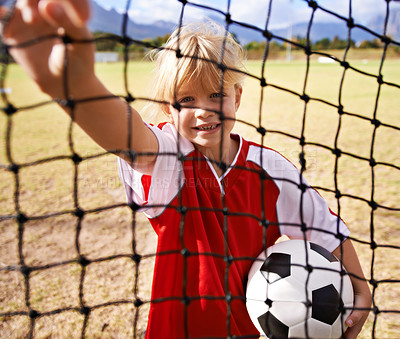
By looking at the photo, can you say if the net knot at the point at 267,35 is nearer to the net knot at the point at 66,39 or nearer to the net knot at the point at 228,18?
the net knot at the point at 228,18

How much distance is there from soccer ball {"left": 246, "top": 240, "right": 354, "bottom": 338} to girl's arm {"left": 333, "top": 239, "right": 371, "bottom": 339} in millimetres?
45

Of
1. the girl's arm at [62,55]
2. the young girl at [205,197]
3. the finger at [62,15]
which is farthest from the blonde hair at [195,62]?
the finger at [62,15]

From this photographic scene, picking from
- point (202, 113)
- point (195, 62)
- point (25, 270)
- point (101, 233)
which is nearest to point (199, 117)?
point (202, 113)

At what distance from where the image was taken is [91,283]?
147 centimetres

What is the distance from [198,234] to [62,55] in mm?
549

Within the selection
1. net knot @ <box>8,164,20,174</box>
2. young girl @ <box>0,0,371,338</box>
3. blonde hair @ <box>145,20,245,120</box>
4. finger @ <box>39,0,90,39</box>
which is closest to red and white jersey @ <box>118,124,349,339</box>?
young girl @ <box>0,0,371,338</box>

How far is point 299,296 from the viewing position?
918 mm

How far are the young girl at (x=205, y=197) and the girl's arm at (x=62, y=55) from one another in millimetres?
60

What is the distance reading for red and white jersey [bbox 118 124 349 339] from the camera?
0.92 metres

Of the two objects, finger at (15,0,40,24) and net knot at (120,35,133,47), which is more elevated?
net knot at (120,35,133,47)

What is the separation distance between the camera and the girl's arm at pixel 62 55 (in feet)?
1.79

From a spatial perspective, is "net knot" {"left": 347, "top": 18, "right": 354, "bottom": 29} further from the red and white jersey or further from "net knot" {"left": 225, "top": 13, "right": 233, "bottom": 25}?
the red and white jersey

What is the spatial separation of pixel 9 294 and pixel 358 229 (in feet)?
5.28

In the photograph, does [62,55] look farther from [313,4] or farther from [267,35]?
[313,4]
